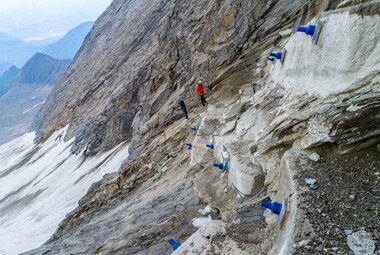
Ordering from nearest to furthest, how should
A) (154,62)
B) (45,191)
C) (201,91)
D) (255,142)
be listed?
1. (255,142)
2. (201,91)
3. (154,62)
4. (45,191)

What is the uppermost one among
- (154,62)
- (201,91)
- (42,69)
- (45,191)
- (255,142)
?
(42,69)

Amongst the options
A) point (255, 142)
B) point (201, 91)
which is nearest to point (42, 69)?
point (201, 91)

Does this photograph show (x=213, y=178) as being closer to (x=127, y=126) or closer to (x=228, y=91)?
(x=228, y=91)

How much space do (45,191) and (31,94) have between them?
17234cm

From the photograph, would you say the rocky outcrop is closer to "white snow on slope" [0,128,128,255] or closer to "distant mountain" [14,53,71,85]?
"white snow on slope" [0,128,128,255]

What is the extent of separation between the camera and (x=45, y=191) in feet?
139

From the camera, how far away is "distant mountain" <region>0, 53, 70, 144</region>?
156375 millimetres

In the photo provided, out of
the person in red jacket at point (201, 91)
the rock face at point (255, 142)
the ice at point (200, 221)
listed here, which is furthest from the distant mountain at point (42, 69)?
the ice at point (200, 221)

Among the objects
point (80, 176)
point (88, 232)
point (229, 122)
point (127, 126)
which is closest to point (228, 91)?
point (229, 122)

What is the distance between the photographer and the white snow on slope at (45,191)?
103ft

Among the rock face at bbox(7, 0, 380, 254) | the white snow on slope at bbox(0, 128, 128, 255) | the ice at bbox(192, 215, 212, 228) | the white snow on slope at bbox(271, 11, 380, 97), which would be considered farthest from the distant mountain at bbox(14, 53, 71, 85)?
the white snow on slope at bbox(271, 11, 380, 97)

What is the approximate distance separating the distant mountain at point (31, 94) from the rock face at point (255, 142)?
147 m

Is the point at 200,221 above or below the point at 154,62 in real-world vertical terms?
below

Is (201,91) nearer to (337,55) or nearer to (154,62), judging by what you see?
(337,55)
